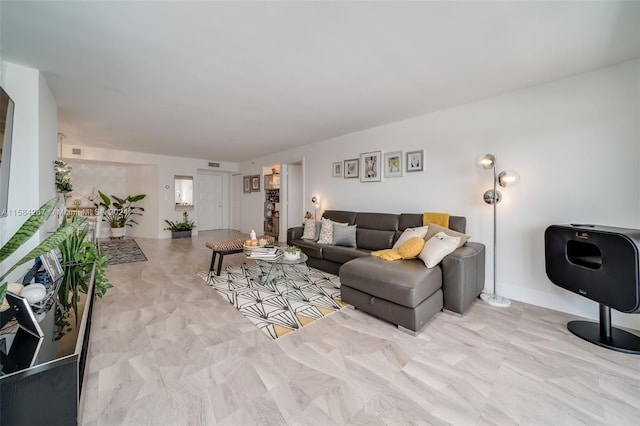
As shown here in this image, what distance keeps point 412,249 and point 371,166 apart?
1.98 m

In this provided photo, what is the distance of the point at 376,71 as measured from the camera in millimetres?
2406

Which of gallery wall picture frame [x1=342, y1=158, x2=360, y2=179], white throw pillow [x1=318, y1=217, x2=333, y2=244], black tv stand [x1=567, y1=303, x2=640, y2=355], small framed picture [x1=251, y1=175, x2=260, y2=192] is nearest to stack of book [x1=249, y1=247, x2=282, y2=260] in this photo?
white throw pillow [x1=318, y1=217, x2=333, y2=244]

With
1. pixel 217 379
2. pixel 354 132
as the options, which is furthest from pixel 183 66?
pixel 354 132

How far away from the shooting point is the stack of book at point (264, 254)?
3131 mm

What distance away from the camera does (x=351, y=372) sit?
5.54ft

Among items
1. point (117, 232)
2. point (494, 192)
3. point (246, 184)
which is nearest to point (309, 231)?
point (494, 192)

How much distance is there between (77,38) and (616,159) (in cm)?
479

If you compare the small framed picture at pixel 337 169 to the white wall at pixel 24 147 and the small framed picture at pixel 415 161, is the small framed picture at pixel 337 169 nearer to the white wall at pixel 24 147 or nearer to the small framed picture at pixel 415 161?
the small framed picture at pixel 415 161

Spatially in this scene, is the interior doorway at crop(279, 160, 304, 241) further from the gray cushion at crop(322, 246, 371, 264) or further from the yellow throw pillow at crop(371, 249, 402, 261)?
the yellow throw pillow at crop(371, 249, 402, 261)

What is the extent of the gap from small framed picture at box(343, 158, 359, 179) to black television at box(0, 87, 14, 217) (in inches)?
161

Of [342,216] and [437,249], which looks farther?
[342,216]

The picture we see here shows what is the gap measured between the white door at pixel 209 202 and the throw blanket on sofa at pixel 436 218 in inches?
281

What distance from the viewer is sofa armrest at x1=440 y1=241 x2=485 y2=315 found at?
2.44 meters

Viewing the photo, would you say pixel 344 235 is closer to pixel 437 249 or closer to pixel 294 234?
pixel 294 234
